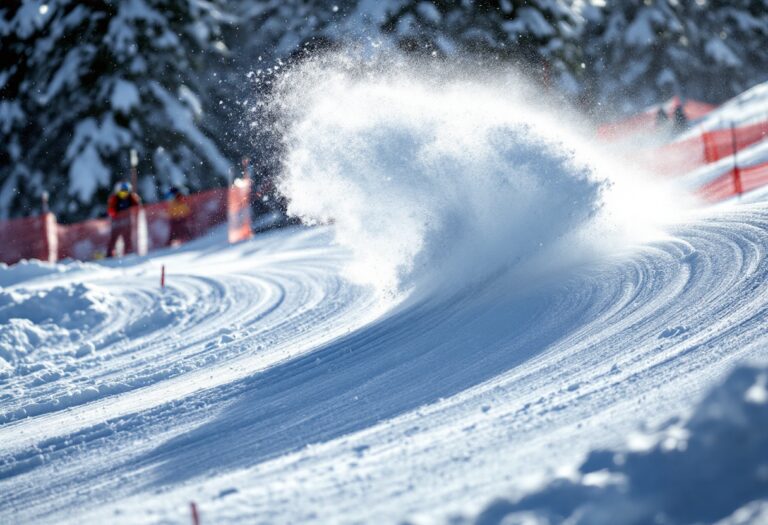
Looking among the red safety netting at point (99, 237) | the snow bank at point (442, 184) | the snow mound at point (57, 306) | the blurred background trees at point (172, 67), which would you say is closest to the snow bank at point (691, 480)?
the snow bank at point (442, 184)

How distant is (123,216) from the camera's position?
1942 centimetres

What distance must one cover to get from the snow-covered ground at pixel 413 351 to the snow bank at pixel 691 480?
0.04 feet

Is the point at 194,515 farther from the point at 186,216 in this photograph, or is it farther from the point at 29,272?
the point at 186,216

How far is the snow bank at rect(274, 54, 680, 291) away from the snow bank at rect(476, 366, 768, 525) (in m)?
4.52

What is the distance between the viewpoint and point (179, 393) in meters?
6.77

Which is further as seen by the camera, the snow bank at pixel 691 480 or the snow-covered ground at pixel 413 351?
the snow-covered ground at pixel 413 351

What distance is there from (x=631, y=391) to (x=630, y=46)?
3259cm

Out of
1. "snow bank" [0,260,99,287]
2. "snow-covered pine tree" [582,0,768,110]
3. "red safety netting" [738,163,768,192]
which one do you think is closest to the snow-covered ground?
"red safety netting" [738,163,768,192]

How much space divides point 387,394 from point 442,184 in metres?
3.73

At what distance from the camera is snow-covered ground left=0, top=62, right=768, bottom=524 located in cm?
421

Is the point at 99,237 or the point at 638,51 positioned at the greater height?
the point at 638,51

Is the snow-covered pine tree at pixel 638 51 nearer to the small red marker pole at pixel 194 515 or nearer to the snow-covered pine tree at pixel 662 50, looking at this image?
the snow-covered pine tree at pixel 662 50

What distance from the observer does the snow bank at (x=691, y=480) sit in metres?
3.29

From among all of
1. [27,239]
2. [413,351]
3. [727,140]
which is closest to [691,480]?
[413,351]
